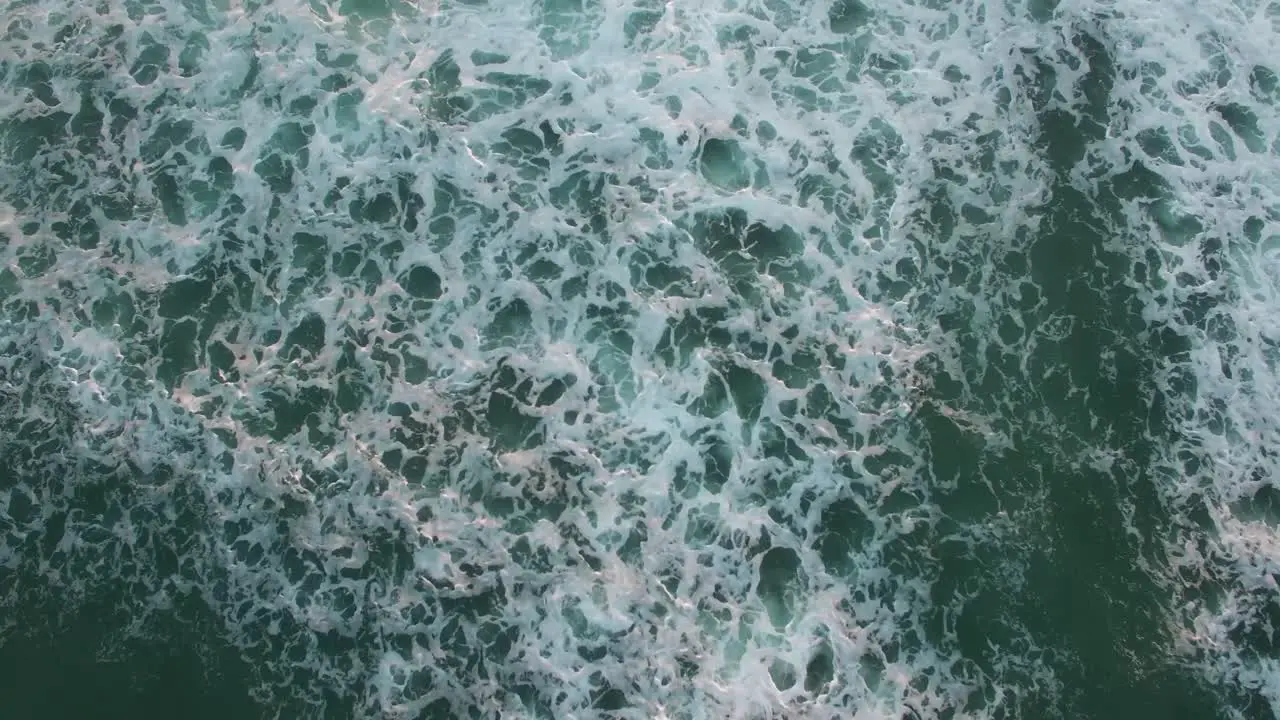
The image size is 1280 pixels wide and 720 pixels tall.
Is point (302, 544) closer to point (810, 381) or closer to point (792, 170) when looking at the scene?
point (810, 381)

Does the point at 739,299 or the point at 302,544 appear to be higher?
the point at 739,299

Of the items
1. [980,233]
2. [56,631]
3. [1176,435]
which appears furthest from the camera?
[980,233]

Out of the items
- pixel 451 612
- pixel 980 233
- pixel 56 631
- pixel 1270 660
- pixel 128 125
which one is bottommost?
pixel 56 631

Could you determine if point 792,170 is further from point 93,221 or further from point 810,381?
point 93,221

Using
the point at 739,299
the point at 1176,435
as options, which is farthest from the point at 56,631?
the point at 1176,435

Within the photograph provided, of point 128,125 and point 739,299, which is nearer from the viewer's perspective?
point 739,299

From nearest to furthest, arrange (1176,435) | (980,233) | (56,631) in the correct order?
(56,631)
(1176,435)
(980,233)

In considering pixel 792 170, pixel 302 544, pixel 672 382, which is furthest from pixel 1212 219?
pixel 302 544
